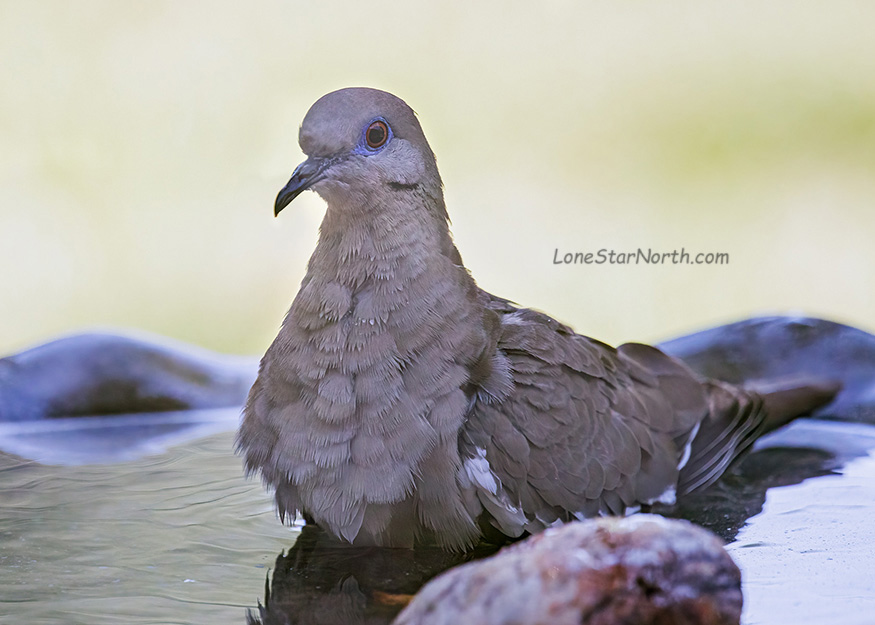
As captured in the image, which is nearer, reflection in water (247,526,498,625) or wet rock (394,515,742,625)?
wet rock (394,515,742,625)

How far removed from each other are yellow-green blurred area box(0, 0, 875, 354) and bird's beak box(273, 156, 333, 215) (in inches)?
118

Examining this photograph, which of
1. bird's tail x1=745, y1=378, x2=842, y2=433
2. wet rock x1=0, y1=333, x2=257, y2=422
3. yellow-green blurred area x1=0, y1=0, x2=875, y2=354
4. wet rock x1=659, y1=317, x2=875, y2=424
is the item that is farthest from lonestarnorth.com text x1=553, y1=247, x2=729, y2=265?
wet rock x1=0, y1=333, x2=257, y2=422

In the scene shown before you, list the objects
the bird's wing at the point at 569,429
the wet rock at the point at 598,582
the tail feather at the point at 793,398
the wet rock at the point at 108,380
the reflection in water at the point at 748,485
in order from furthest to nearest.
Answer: the wet rock at the point at 108,380, the tail feather at the point at 793,398, the reflection in water at the point at 748,485, the bird's wing at the point at 569,429, the wet rock at the point at 598,582

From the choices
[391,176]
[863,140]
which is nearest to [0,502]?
[391,176]

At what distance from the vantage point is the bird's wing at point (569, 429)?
108 inches

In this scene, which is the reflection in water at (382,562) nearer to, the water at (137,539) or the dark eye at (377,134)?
the water at (137,539)

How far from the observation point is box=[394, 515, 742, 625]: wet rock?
173cm

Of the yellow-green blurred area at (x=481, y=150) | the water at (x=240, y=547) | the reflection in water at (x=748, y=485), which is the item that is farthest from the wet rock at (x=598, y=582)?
the yellow-green blurred area at (x=481, y=150)

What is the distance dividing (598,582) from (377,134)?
1.45 meters

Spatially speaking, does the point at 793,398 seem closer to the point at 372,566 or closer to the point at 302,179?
the point at 372,566

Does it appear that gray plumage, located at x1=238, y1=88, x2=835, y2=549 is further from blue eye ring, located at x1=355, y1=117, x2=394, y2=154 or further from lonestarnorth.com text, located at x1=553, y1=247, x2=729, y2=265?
lonestarnorth.com text, located at x1=553, y1=247, x2=729, y2=265

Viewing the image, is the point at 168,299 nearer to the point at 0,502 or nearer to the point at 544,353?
the point at 0,502

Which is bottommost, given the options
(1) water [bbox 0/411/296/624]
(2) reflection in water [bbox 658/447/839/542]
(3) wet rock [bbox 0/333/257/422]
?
(2) reflection in water [bbox 658/447/839/542]

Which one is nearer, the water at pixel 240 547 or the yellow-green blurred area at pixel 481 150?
the water at pixel 240 547
